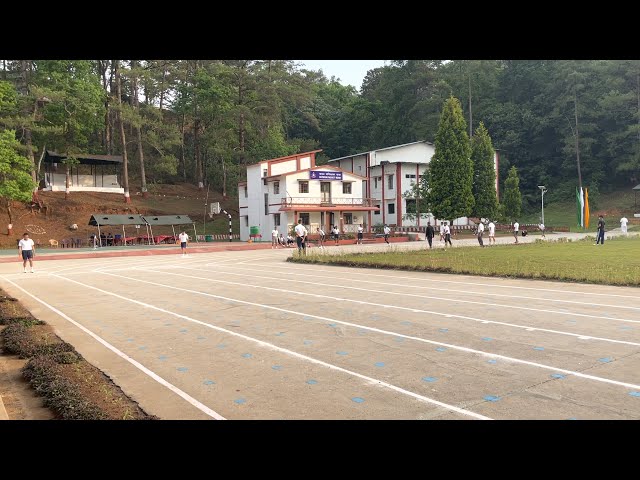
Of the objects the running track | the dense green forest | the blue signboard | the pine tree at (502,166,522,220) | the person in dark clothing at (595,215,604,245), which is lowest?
the running track

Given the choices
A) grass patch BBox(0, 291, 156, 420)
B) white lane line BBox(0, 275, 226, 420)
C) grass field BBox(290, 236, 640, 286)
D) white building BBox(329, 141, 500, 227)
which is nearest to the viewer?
grass patch BBox(0, 291, 156, 420)

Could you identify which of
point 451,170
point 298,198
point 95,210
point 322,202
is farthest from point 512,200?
point 95,210

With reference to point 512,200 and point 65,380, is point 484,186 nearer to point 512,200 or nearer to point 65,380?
point 512,200

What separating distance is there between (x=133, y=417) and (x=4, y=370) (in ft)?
9.65

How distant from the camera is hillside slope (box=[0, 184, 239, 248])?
4384cm

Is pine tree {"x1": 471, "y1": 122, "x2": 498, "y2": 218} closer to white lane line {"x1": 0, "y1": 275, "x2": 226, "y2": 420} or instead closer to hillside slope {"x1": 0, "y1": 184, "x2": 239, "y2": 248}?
hillside slope {"x1": 0, "y1": 184, "x2": 239, "y2": 248}

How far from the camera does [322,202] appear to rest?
50469mm

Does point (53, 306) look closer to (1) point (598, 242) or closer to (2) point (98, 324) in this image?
(2) point (98, 324)

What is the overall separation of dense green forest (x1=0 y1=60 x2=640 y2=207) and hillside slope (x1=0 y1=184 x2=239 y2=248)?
2.49 metres

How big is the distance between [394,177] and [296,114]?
24626mm

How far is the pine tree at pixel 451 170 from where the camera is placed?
40031mm

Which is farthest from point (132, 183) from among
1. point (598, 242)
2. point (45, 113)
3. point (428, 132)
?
point (598, 242)

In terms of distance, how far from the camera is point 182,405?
543 centimetres

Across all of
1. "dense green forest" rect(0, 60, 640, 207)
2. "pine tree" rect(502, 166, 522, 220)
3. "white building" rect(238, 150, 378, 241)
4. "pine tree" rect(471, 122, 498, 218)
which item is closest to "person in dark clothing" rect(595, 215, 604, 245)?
"pine tree" rect(471, 122, 498, 218)
